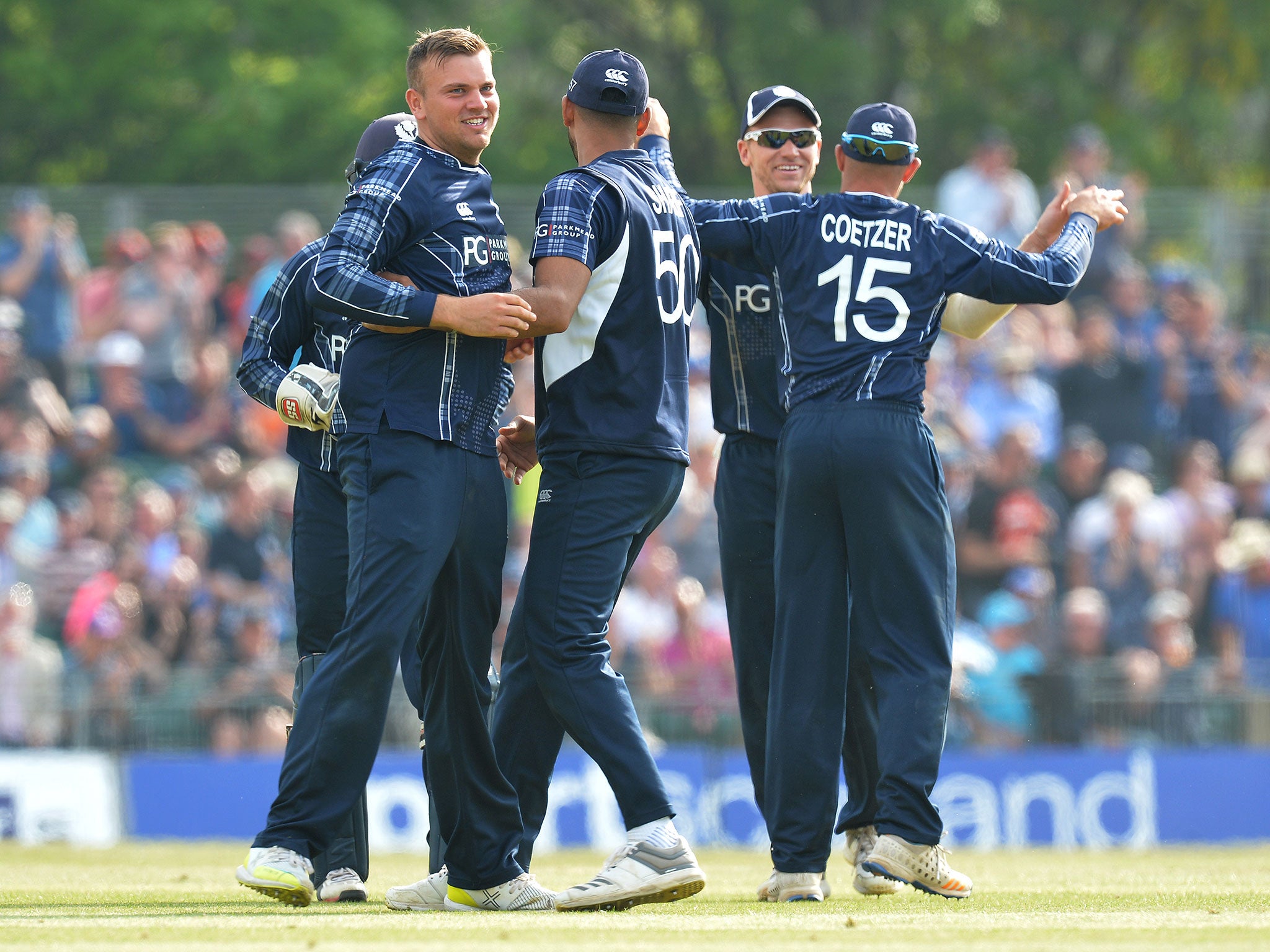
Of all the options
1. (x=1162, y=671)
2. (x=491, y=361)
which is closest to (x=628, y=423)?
(x=491, y=361)

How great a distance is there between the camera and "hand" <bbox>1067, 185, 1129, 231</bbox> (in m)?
7.45

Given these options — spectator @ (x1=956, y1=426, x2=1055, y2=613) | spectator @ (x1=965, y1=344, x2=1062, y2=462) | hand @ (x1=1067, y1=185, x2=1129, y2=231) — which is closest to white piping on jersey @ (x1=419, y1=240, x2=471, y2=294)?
hand @ (x1=1067, y1=185, x2=1129, y2=231)

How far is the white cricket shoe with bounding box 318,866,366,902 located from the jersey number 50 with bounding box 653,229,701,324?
92.9 inches

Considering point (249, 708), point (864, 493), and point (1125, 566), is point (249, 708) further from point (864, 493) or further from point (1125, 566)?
point (864, 493)

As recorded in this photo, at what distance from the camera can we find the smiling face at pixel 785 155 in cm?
773

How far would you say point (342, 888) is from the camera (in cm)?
685

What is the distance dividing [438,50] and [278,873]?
2.73 meters

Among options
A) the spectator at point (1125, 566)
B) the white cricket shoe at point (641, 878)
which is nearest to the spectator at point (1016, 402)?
the spectator at point (1125, 566)

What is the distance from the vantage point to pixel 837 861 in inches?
398

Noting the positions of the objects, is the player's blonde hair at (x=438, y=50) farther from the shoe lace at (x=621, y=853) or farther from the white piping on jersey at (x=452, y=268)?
the shoe lace at (x=621, y=853)

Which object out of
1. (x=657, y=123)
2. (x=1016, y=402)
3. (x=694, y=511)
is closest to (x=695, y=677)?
(x=694, y=511)

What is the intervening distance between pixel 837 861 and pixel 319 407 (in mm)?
4914

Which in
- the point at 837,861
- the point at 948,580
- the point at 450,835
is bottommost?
the point at 837,861

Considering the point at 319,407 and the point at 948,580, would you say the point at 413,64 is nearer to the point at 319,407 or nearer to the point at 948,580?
the point at 319,407
